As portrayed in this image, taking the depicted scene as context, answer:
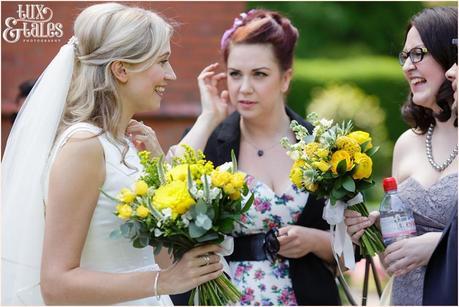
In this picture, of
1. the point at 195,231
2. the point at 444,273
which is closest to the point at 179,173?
the point at 195,231

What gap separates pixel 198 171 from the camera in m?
3.38

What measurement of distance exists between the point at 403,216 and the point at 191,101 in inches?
183

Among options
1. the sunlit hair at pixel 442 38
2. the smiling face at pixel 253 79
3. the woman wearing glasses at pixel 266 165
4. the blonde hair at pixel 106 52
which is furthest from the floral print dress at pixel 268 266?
the blonde hair at pixel 106 52

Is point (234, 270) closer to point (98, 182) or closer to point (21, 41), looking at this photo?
point (98, 182)

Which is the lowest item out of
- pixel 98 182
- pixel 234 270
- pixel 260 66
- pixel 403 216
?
pixel 234 270

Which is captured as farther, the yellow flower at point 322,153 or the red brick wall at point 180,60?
the red brick wall at point 180,60

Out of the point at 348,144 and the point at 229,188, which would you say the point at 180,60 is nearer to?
the point at 348,144

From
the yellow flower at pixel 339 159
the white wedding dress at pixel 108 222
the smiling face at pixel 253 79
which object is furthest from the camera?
the smiling face at pixel 253 79

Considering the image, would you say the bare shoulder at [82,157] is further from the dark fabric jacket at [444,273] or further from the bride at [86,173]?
the dark fabric jacket at [444,273]

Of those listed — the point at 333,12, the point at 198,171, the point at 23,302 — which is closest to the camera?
the point at 198,171

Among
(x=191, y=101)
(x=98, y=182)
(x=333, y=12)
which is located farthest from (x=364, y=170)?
(x=333, y=12)

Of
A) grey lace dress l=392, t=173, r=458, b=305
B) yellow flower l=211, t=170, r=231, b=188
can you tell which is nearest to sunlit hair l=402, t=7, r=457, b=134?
grey lace dress l=392, t=173, r=458, b=305

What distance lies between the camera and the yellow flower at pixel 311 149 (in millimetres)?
3752

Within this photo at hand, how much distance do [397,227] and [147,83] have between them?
48.9 inches
